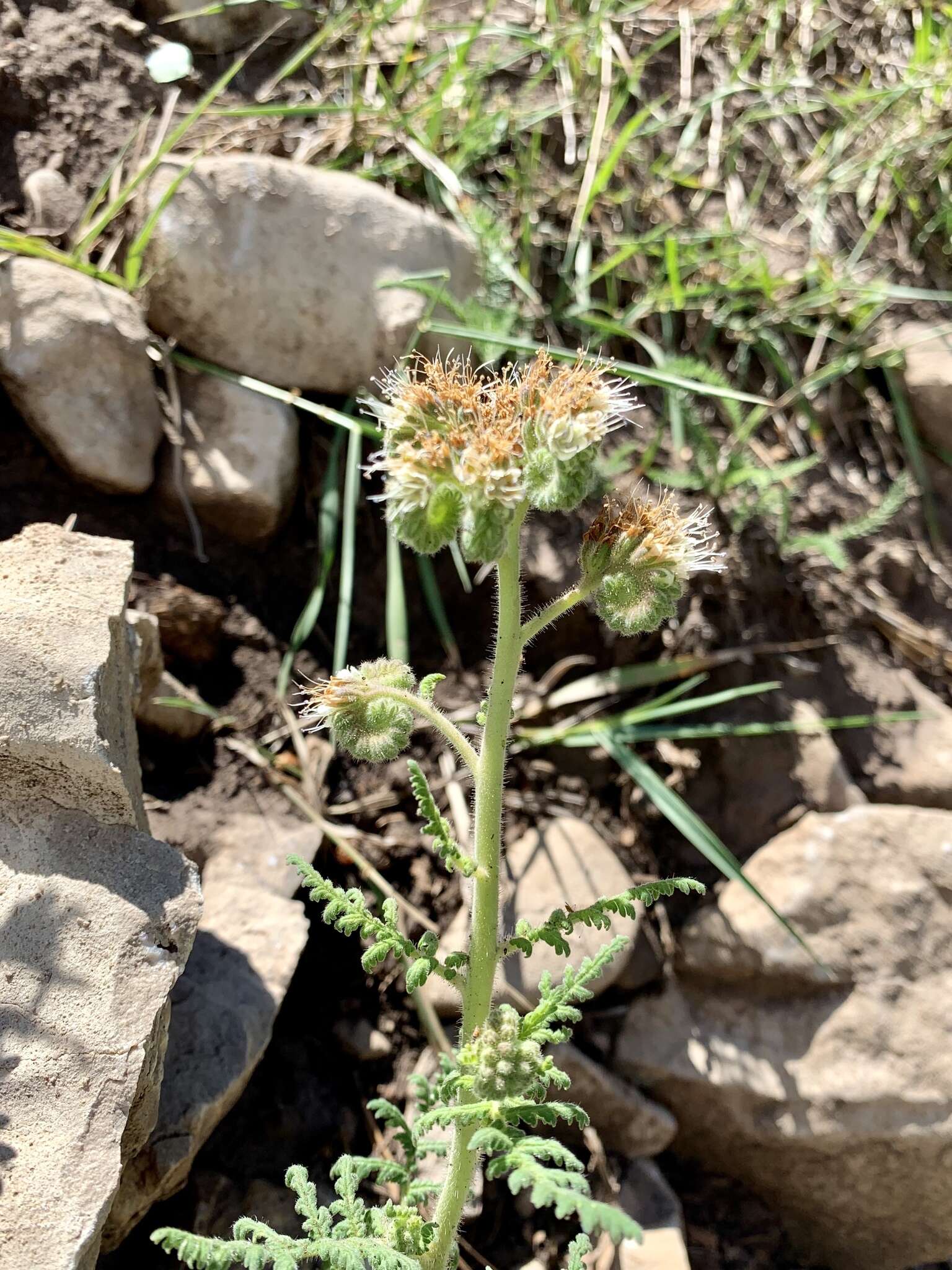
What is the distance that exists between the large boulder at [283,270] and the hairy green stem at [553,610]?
147cm

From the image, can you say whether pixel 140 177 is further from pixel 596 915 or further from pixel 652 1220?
pixel 652 1220

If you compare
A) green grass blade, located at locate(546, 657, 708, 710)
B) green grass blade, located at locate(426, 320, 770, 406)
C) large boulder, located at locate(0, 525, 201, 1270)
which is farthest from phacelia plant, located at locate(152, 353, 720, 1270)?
green grass blade, located at locate(546, 657, 708, 710)

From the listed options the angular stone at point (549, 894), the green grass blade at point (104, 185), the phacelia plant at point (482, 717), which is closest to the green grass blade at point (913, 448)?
the angular stone at point (549, 894)

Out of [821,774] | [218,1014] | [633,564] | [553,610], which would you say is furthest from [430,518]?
[821,774]

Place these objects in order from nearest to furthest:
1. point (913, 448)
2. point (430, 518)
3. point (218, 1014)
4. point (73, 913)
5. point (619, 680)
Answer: point (430, 518) < point (73, 913) < point (218, 1014) < point (619, 680) < point (913, 448)

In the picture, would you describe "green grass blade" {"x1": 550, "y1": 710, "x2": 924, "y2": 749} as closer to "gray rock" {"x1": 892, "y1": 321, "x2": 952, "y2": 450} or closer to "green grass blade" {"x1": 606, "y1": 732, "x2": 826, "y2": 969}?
"green grass blade" {"x1": 606, "y1": 732, "x2": 826, "y2": 969}

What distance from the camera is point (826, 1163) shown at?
304cm

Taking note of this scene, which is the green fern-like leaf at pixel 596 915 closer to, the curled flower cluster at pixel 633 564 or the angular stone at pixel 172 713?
the curled flower cluster at pixel 633 564

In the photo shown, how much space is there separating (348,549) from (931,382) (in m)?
2.52

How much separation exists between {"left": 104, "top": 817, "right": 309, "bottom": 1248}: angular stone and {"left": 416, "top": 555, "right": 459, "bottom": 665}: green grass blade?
90 cm

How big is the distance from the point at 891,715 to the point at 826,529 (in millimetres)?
838

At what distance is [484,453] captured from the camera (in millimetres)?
1911

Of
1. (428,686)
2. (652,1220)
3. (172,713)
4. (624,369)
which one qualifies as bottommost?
(652,1220)

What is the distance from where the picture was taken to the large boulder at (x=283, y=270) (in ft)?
10.7
